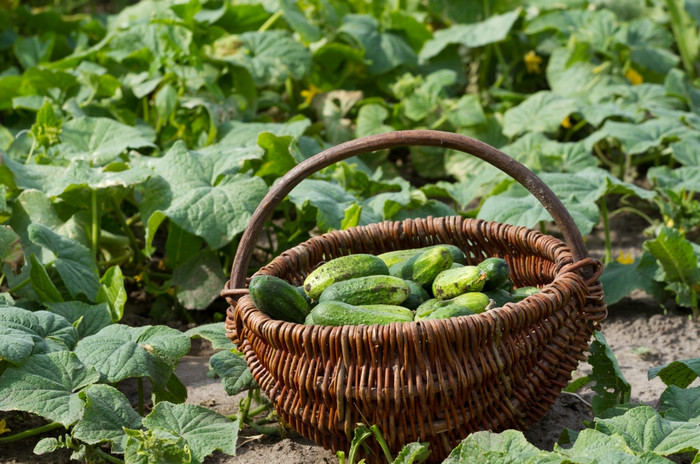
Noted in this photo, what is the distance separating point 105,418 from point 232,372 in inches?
16.2

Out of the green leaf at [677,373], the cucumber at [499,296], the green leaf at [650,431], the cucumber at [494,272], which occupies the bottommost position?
the green leaf at [677,373]

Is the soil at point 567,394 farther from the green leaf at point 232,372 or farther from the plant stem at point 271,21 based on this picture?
the plant stem at point 271,21

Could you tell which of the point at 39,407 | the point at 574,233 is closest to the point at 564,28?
the point at 574,233

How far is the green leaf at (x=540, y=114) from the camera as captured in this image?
4.73 meters

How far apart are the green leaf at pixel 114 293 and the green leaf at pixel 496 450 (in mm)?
1358

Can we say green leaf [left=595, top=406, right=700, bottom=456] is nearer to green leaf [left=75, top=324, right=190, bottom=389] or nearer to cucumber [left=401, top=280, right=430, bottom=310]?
cucumber [left=401, top=280, right=430, bottom=310]

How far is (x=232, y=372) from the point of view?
260 centimetres

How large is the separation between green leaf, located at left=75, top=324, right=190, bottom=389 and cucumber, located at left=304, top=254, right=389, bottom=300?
0.45 metres

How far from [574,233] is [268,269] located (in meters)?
0.91

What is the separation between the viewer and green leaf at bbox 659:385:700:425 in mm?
2338

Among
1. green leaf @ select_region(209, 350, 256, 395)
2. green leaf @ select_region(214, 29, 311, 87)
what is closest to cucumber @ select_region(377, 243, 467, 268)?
green leaf @ select_region(209, 350, 256, 395)

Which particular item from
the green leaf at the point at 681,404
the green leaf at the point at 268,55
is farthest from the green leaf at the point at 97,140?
the green leaf at the point at 681,404

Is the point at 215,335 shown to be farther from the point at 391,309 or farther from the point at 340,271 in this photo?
the point at 391,309

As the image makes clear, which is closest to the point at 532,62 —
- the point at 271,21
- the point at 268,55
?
the point at 271,21
